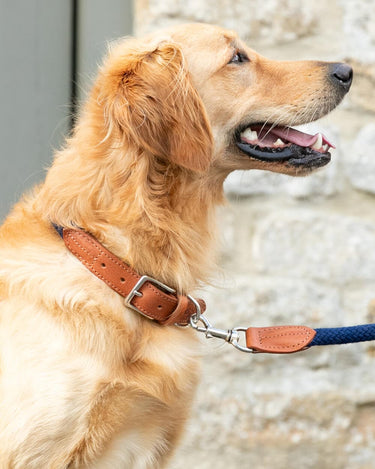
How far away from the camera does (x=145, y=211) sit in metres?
2.02

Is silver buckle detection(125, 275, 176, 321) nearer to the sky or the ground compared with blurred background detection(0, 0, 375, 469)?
nearer to the sky

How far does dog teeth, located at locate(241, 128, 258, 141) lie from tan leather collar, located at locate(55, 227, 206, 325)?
0.60 m

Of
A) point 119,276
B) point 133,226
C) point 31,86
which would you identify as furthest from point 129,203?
point 31,86

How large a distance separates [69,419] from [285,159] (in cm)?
109

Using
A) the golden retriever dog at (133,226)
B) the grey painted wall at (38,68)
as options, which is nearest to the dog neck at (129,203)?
the golden retriever dog at (133,226)

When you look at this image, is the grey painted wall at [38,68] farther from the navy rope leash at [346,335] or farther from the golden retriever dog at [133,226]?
the navy rope leash at [346,335]

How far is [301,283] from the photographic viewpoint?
2980 millimetres

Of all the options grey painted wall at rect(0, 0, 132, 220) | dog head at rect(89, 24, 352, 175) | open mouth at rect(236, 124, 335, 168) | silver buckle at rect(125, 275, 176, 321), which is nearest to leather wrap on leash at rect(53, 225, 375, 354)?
silver buckle at rect(125, 275, 176, 321)

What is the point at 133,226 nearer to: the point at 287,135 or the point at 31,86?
the point at 287,135

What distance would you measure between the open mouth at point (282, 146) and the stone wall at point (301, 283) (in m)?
0.68

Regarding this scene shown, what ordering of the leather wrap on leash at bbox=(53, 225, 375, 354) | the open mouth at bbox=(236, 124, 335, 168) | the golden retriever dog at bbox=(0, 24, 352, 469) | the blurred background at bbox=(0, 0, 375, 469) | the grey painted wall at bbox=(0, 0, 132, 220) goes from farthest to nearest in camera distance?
the grey painted wall at bbox=(0, 0, 132, 220) < the blurred background at bbox=(0, 0, 375, 469) < the open mouth at bbox=(236, 124, 335, 168) < the leather wrap on leash at bbox=(53, 225, 375, 354) < the golden retriever dog at bbox=(0, 24, 352, 469)

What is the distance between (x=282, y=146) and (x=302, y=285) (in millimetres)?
944

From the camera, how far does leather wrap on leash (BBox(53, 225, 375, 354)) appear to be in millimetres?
1948

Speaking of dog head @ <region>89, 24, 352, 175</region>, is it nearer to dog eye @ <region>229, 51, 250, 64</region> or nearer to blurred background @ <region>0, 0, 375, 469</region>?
dog eye @ <region>229, 51, 250, 64</region>
